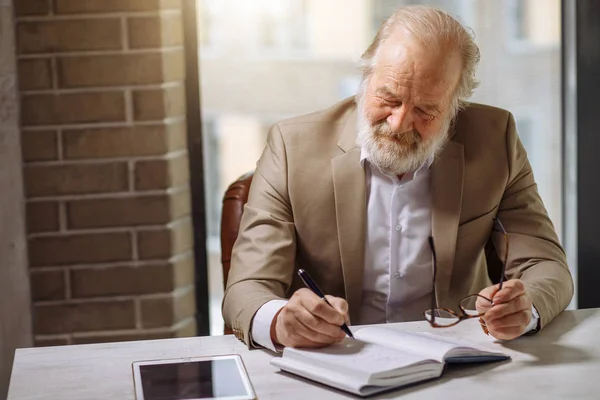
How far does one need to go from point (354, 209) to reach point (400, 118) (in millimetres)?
251

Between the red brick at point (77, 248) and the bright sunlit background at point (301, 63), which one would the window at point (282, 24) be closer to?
the bright sunlit background at point (301, 63)

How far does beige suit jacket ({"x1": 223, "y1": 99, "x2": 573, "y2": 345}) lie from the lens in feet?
6.98

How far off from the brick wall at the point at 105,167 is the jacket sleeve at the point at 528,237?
100 cm

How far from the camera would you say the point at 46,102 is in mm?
Answer: 2619

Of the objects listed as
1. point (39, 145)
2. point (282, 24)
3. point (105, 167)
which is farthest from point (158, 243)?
point (282, 24)

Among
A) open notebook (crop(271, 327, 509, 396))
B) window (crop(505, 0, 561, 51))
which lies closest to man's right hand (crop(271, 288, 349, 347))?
open notebook (crop(271, 327, 509, 396))

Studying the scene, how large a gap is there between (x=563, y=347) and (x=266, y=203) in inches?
31.2

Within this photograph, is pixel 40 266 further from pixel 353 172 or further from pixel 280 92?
pixel 353 172

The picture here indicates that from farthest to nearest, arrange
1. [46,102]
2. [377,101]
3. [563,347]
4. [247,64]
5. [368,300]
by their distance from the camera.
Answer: [247,64], [46,102], [368,300], [377,101], [563,347]

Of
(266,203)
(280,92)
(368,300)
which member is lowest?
(368,300)

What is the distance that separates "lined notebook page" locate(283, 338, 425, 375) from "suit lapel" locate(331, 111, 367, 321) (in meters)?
0.48

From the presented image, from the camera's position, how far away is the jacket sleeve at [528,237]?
2008 mm

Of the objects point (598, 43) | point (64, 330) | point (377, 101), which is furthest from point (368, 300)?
point (598, 43)

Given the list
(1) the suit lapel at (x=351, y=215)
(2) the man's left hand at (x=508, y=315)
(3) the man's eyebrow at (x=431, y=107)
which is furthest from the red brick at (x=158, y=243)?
(2) the man's left hand at (x=508, y=315)
